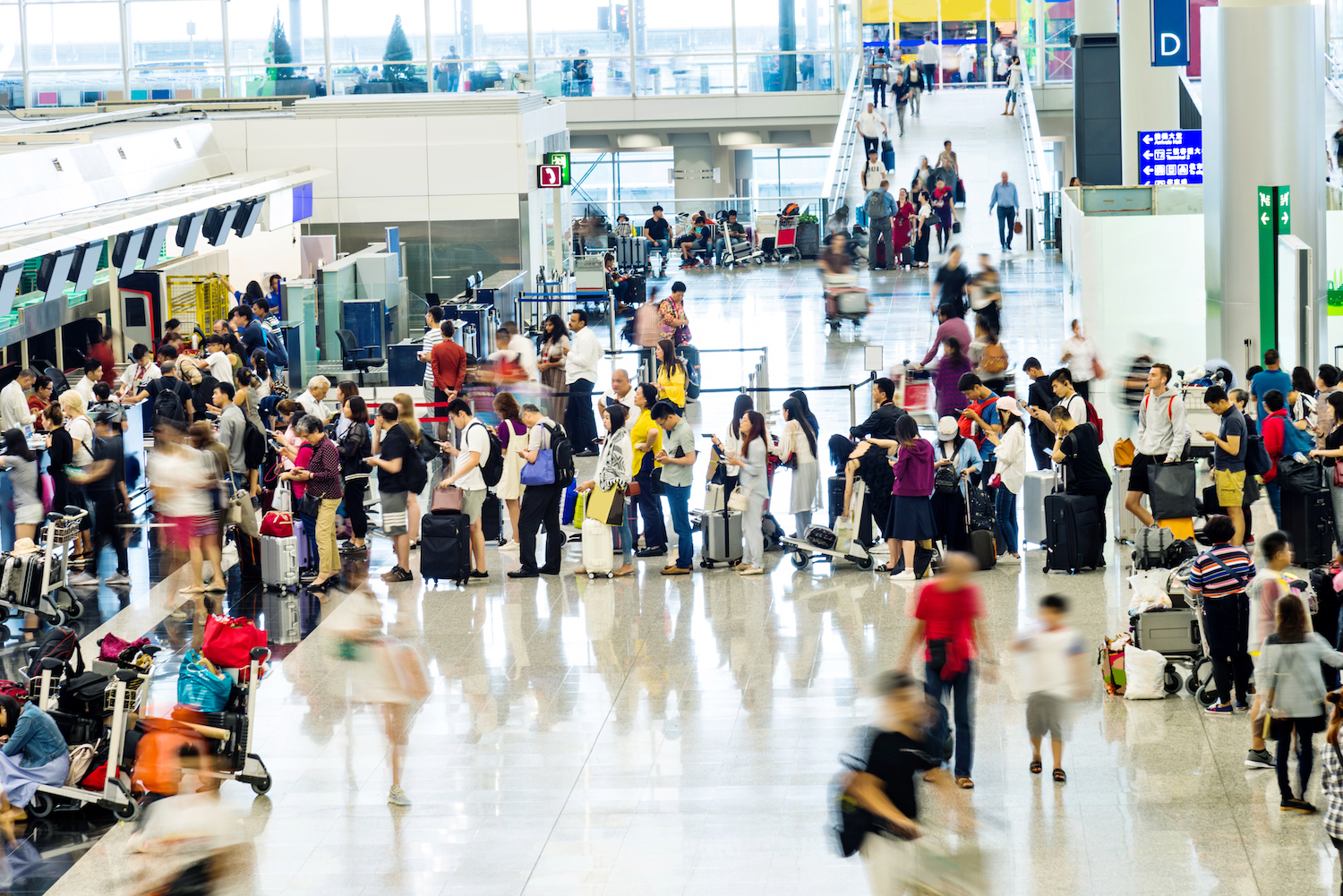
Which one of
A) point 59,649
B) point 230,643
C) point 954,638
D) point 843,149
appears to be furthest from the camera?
point 843,149

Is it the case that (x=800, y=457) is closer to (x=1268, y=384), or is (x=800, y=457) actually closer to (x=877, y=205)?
(x=1268, y=384)

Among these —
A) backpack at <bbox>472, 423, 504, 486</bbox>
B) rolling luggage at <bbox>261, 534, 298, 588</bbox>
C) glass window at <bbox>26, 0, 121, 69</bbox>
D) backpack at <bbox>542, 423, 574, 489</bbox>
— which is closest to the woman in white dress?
backpack at <bbox>542, 423, 574, 489</bbox>

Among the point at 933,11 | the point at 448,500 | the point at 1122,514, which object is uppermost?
the point at 933,11

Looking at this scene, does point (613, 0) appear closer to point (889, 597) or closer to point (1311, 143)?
point (1311, 143)

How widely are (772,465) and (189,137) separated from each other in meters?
16.1

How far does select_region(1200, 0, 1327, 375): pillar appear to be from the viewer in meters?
17.9

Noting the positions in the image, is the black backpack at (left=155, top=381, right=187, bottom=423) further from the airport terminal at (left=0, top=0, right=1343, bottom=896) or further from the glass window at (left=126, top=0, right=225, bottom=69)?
the glass window at (left=126, top=0, right=225, bottom=69)

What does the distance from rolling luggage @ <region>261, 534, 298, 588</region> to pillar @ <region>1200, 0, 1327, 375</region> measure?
10.7 meters

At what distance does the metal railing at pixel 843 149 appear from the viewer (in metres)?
32.1

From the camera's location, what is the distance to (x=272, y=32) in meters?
40.7

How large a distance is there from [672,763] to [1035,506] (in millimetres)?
5324

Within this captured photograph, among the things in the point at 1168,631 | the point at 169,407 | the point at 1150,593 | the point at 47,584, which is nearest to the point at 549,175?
the point at 169,407

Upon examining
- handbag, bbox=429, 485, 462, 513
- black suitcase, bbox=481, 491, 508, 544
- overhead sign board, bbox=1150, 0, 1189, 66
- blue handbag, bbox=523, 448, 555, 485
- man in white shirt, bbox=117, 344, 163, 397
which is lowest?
black suitcase, bbox=481, 491, 508, 544

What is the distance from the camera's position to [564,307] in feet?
92.8
